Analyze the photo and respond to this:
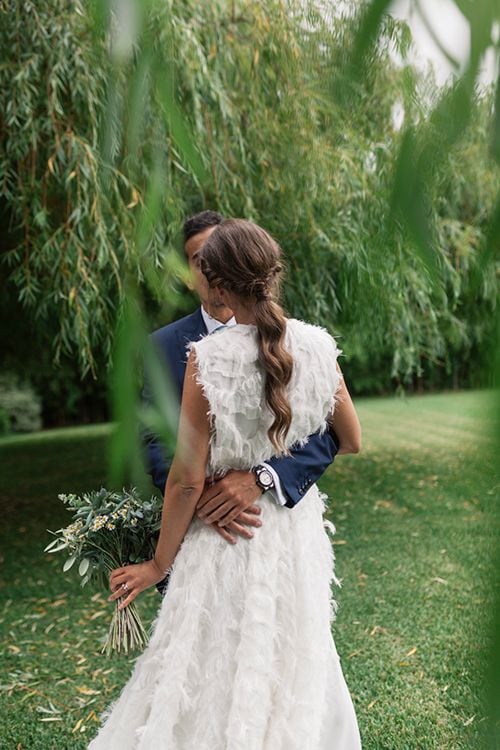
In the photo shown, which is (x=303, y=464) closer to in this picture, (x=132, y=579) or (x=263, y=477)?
(x=263, y=477)

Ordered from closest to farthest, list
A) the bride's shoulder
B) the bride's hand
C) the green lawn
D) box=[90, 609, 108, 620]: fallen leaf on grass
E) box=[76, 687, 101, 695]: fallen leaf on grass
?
the green lawn < the bride's shoulder < the bride's hand < box=[76, 687, 101, 695]: fallen leaf on grass < box=[90, 609, 108, 620]: fallen leaf on grass

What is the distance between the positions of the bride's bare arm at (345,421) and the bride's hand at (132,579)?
0.52 meters

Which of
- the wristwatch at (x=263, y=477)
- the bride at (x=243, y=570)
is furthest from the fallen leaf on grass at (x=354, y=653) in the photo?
the wristwatch at (x=263, y=477)

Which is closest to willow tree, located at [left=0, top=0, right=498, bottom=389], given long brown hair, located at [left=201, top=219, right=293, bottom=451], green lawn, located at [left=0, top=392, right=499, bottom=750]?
long brown hair, located at [left=201, top=219, right=293, bottom=451]

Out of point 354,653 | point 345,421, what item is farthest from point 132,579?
point 354,653

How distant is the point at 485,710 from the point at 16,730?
300 cm

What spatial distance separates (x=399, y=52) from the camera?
0.54 m

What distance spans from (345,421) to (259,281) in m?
0.42

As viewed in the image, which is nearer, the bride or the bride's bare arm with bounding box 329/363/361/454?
the bride

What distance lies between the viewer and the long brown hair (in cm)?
154

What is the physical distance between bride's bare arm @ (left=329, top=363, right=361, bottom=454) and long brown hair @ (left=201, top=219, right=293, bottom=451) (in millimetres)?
197

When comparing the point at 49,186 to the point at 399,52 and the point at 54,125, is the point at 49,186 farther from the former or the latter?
the point at 399,52

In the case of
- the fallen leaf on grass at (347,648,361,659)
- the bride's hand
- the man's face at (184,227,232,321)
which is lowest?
the fallen leaf on grass at (347,648,361,659)

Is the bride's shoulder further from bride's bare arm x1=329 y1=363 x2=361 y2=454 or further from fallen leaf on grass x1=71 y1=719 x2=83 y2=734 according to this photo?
fallen leaf on grass x1=71 y1=719 x2=83 y2=734
